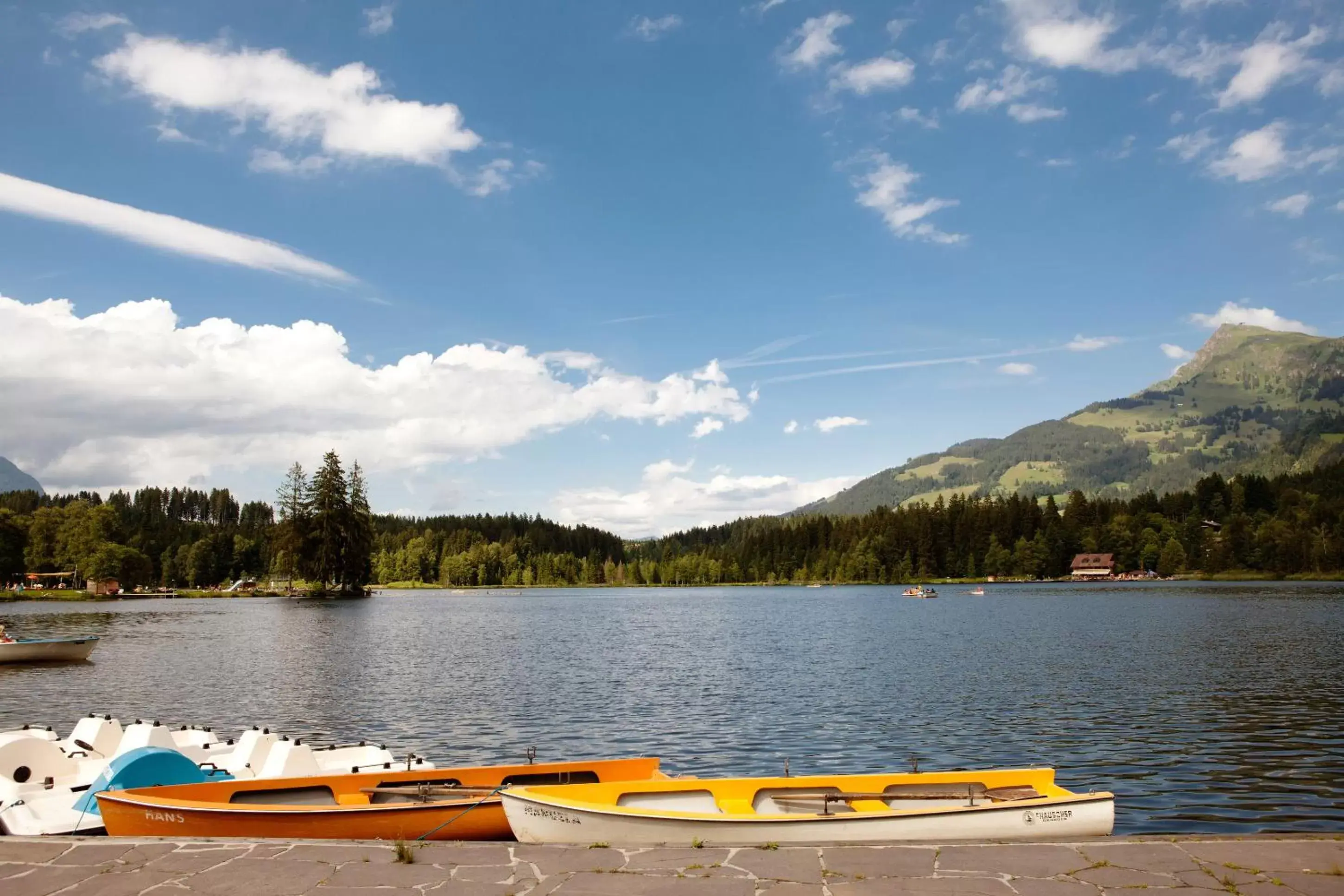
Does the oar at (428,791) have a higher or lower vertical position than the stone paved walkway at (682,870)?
lower

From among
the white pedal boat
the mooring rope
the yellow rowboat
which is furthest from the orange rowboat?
the yellow rowboat

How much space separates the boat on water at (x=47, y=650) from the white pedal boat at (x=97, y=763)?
136ft

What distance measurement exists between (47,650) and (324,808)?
176 feet

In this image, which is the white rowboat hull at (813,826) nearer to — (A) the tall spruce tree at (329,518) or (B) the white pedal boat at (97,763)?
(B) the white pedal boat at (97,763)

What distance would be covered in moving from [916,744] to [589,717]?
13.1 m

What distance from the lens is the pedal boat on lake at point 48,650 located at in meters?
56.2

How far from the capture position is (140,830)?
49.8 feet

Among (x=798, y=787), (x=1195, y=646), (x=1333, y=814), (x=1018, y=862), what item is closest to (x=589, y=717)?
(x=798, y=787)

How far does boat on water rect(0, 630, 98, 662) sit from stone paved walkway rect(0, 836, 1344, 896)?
53.3 metres

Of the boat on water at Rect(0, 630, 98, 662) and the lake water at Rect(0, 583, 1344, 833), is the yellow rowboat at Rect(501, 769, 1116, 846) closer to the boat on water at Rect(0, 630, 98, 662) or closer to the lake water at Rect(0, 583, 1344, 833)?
the lake water at Rect(0, 583, 1344, 833)

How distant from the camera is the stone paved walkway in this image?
10.5 metres

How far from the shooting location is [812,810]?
15.8 meters

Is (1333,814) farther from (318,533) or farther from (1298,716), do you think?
(318,533)

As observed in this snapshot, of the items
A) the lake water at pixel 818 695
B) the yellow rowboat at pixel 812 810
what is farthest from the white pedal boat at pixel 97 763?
the lake water at pixel 818 695
